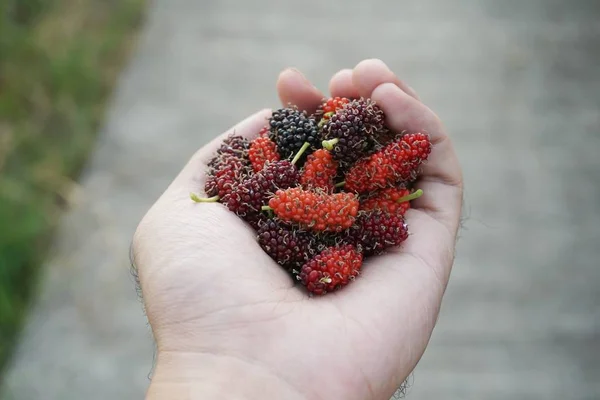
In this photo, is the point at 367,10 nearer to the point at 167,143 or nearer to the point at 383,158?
the point at 167,143

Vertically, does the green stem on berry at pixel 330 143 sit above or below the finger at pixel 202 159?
above

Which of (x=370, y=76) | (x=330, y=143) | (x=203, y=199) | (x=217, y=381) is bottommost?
(x=217, y=381)

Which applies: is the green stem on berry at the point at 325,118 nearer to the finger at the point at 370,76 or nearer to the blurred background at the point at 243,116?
the finger at the point at 370,76

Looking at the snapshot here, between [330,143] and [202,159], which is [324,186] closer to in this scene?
[330,143]

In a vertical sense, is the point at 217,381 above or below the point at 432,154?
below

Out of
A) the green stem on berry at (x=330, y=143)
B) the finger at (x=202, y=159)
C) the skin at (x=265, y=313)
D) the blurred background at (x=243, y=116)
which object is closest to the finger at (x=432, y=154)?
the skin at (x=265, y=313)

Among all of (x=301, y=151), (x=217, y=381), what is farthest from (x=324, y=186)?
(x=217, y=381)

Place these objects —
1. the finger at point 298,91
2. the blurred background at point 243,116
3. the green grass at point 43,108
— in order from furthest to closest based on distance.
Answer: the green grass at point 43,108 < the blurred background at point 243,116 < the finger at point 298,91
